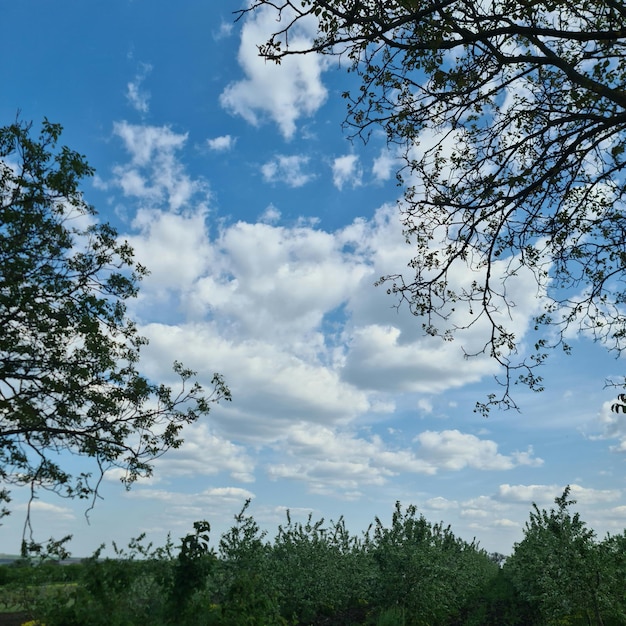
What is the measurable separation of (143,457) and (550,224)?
11.4 meters

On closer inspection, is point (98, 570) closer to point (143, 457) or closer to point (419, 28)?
point (419, 28)

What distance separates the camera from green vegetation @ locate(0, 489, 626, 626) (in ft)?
21.3

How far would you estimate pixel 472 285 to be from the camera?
11.2 m

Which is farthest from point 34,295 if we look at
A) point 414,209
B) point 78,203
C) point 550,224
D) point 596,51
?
point 596,51

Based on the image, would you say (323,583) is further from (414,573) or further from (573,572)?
(573,572)

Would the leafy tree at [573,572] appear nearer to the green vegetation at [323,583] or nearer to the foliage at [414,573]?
the green vegetation at [323,583]

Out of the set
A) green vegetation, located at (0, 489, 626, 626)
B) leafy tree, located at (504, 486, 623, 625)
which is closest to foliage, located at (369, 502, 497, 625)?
green vegetation, located at (0, 489, 626, 626)

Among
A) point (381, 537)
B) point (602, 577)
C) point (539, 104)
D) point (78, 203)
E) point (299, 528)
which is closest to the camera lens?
point (602, 577)

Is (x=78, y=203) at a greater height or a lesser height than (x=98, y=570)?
greater

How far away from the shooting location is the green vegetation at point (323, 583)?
6484mm

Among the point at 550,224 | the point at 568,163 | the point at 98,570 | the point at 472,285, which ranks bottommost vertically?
the point at 98,570

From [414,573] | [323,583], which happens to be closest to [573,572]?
[414,573]

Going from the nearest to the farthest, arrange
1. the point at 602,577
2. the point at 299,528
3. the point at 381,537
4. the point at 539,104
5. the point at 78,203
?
the point at 602,577
the point at 539,104
the point at 299,528
the point at 381,537
the point at 78,203

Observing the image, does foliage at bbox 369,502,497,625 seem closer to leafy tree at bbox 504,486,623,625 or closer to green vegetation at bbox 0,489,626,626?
green vegetation at bbox 0,489,626,626
